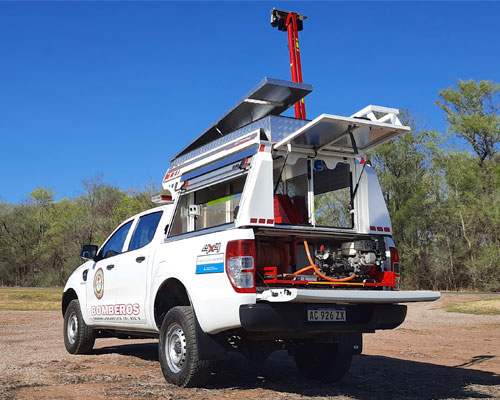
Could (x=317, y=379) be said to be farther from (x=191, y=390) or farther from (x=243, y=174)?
(x=243, y=174)

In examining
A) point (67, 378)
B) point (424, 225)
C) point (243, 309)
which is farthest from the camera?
point (424, 225)

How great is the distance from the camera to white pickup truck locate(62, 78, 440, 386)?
5586 millimetres

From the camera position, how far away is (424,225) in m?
38.4

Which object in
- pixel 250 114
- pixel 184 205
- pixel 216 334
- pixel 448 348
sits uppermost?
pixel 250 114

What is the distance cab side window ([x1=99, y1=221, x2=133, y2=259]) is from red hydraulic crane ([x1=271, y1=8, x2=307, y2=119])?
9.85 meters

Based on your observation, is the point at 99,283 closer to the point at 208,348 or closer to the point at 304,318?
the point at 208,348

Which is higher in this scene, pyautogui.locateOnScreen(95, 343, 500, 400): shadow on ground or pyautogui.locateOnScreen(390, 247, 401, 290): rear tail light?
pyautogui.locateOnScreen(390, 247, 401, 290): rear tail light

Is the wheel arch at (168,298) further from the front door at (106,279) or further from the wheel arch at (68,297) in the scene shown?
the wheel arch at (68,297)

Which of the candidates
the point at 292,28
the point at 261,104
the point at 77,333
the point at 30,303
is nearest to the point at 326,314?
the point at 261,104

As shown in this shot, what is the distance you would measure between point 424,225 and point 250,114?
3344 cm

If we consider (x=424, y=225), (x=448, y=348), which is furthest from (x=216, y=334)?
(x=424, y=225)

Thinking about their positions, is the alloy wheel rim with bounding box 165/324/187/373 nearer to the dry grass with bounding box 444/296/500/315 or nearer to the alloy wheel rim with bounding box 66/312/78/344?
the alloy wheel rim with bounding box 66/312/78/344

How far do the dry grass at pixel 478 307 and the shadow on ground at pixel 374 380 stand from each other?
11584 mm

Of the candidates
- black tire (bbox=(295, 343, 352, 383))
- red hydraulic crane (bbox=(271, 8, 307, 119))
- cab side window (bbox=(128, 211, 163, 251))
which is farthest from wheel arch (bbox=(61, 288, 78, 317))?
red hydraulic crane (bbox=(271, 8, 307, 119))
